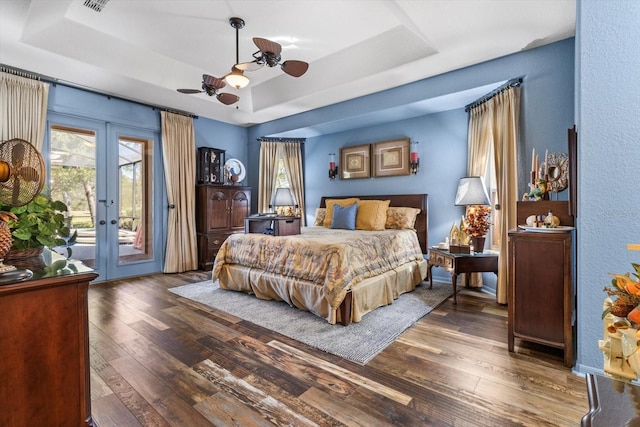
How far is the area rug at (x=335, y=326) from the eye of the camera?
2.38 m

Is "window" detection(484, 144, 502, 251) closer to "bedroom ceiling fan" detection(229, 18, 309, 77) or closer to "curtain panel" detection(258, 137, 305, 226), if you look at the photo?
"bedroom ceiling fan" detection(229, 18, 309, 77)

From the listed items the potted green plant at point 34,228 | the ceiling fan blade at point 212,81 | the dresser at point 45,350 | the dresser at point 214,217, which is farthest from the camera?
the dresser at point 214,217

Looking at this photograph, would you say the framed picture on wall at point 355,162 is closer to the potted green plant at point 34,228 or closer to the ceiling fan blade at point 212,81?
the ceiling fan blade at point 212,81

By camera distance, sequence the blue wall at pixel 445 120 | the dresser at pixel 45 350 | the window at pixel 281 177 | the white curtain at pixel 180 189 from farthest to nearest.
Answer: the window at pixel 281 177 → the white curtain at pixel 180 189 → the blue wall at pixel 445 120 → the dresser at pixel 45 350

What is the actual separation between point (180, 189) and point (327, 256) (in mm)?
3528

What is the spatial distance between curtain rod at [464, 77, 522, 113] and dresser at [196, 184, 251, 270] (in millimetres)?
4052

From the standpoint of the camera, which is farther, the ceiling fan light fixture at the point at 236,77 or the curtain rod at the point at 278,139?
the curtain rod at the point at 278,139

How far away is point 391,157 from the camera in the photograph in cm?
480

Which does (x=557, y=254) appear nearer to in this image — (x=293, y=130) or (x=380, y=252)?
(x=380, y=252)

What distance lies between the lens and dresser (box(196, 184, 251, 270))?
525cm

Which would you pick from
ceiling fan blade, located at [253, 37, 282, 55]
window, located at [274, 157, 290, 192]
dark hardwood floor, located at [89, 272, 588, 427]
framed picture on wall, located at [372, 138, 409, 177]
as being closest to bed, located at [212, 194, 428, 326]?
dark hardwood floor, located at [89, 272, 588, 427]

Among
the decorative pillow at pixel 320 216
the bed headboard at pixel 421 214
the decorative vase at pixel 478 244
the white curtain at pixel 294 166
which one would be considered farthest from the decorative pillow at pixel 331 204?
the decorative vase at pixel 478 244

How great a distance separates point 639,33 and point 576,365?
2.12 metres

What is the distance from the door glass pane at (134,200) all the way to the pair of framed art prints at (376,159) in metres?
3.37
